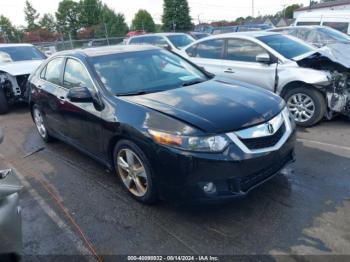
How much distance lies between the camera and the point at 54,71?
15.7ft

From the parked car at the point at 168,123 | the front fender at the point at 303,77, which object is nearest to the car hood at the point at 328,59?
the front fender at the point at 303,77

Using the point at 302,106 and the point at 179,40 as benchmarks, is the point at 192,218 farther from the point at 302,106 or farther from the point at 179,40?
the point at 179,40

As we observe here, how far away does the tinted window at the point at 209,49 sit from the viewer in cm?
676

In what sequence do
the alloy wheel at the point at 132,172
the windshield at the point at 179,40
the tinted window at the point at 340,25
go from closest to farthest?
the alloy wheel at the point at 132,172
the windshield at the point at 179,40
the tinted window at the point at 340,25

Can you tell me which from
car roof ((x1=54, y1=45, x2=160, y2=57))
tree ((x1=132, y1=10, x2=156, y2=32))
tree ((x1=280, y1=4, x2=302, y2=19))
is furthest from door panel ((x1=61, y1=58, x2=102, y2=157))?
tree ((x1=280, y1=4, x2=302, y2=19))

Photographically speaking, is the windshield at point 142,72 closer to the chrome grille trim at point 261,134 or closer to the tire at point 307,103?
the chrome grille trim at point 261,134

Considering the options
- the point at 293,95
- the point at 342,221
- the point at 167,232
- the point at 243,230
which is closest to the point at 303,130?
the point at 293,95

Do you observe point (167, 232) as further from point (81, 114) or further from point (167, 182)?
point (81, 114)

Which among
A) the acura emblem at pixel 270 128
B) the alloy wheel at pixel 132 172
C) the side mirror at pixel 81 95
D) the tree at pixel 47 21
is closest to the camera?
the acura emblem at pixel 270 128

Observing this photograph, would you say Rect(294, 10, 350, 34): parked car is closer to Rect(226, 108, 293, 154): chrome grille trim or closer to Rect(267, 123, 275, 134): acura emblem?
Rect(226, 108, 293, 154): chrome grille trim

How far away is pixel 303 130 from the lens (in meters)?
5.32

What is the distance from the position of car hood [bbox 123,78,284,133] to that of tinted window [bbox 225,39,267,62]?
261 cm

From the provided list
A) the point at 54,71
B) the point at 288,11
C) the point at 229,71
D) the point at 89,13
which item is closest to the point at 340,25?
the point at 229,71

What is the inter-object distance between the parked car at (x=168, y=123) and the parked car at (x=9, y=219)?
120cm
